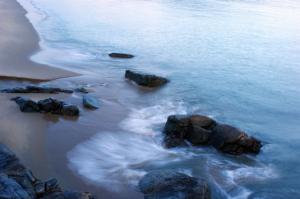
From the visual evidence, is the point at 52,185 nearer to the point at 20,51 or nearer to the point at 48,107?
the point at 48,107

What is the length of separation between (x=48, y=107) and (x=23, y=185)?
4568mm

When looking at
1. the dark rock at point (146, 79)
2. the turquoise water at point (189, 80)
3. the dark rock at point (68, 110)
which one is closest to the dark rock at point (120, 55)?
the turquoise water at point (189, 80)

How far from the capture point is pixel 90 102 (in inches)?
518

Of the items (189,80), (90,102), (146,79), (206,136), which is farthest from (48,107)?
(189,80)

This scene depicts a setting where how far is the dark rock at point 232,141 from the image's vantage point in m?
11.0

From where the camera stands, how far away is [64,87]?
14.8 meters

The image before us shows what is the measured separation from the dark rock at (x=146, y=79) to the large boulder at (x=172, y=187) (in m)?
7.34

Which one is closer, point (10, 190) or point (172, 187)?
point (10, 190)

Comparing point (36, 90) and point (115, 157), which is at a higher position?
point (36, 90)

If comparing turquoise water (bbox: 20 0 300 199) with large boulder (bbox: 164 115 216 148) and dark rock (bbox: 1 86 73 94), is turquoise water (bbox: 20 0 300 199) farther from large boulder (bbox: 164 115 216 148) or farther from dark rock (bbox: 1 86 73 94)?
dark rock (bbox: 1 86 73 94)

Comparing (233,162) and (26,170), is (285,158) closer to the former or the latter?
(233,162)

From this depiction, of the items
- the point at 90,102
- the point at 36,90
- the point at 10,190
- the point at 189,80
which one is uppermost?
the point at 10,190

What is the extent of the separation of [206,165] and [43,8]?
27.5 meters

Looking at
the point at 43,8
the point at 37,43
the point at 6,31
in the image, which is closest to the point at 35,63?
the point at 37,43
